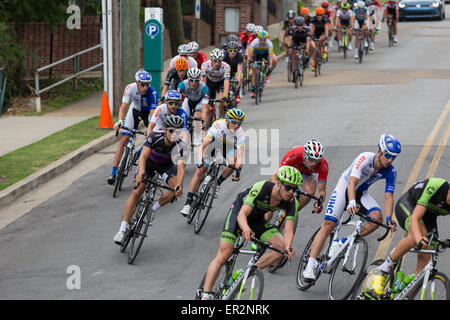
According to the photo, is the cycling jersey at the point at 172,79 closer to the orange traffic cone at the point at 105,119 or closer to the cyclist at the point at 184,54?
the cyclist at the point at 184,54

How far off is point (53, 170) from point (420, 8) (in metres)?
32.1

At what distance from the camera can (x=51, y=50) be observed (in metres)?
26.9

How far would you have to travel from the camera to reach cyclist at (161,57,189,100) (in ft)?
53.9

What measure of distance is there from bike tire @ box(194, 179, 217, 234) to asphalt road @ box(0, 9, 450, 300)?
5.5 inches

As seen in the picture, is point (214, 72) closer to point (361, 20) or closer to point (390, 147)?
point (390, 147)

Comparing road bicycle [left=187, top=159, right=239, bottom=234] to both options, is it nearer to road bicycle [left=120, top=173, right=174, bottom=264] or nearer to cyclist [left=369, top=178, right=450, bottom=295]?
road bicycle [left=120, top=173, right=174, bottom=264]

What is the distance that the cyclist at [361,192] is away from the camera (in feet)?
31.4

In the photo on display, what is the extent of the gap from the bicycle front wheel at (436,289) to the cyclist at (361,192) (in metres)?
1.46

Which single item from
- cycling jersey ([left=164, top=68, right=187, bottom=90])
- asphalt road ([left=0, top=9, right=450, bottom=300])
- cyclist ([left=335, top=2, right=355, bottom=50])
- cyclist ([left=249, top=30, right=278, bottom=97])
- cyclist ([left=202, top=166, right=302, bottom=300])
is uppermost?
cyclist ([left=335, top=2, right=355, bottom=50])

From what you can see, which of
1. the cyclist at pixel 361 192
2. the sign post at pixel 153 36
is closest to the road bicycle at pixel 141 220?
the cyclist at pixel 361 192

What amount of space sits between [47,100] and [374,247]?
609 inches

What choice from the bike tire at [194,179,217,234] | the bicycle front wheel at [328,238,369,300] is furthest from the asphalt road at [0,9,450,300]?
the bicycle front wheel at [328,238,369,300]
